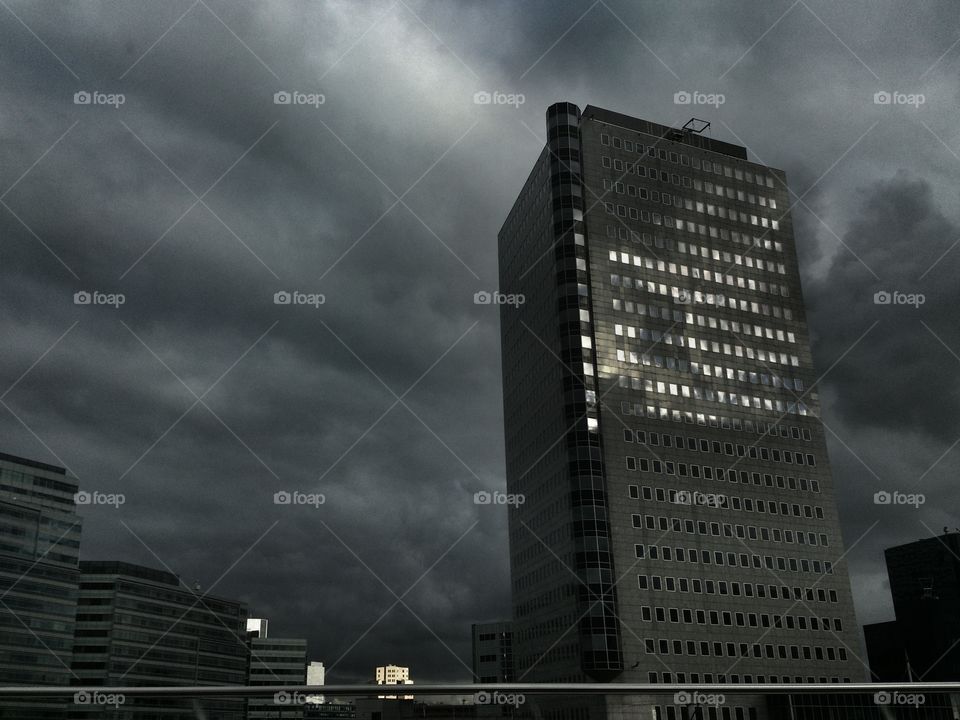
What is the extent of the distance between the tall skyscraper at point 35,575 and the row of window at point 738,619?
105m

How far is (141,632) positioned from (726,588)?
115488 mm

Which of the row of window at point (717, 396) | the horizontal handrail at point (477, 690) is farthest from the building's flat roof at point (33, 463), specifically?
the horizontal handrail at point (477, 690)

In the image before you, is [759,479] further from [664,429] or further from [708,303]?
[708,303]

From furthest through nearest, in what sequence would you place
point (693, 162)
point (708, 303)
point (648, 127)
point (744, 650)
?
point (648, 127) → point (693, 162) → point (708, 303) → point (744, 650)

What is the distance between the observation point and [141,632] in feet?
521

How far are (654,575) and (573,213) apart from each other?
166 feet

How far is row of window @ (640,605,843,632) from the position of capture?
101 meters

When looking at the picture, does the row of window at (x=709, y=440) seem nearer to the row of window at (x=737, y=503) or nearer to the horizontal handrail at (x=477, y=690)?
the row of window at (x=737, y=503)

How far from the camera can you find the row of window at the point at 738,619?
101 metres

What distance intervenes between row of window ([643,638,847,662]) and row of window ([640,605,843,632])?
242cm

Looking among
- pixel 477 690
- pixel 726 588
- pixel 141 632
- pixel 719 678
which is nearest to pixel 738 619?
pixel 726 588

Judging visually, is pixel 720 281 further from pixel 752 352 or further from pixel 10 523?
pixel 10 523

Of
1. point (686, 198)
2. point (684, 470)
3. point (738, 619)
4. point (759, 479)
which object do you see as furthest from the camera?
point (686, 198)

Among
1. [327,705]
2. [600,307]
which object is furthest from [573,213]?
[327,705]
